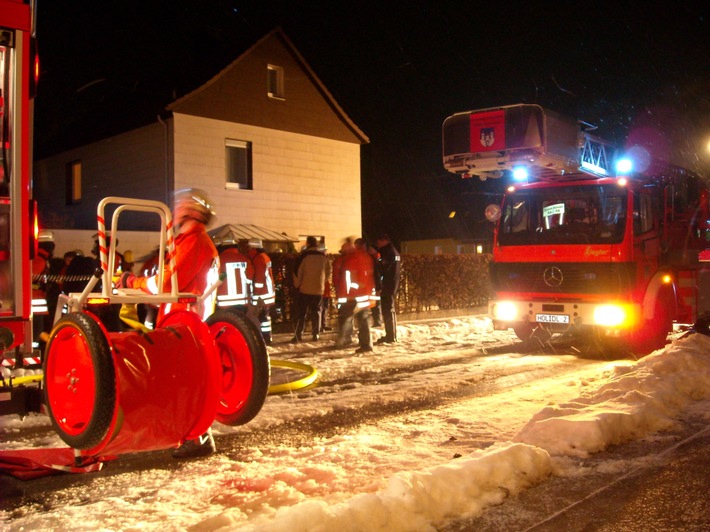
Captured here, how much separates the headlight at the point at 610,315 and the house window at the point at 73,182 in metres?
19.6

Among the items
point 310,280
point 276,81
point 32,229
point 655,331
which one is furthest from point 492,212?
point 276,81

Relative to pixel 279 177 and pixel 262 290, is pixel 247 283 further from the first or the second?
pixel 279 177

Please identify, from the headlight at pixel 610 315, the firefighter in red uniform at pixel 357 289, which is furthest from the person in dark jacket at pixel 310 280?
the headlight at pixel 610 315

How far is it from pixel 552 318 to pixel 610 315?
0.90 metres

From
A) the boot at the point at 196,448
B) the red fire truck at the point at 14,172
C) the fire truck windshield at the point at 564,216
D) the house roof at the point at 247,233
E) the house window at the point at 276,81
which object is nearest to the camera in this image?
the red fire truck at the point at 14,172

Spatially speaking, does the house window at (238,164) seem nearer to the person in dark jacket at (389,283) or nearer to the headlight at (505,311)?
the person in dark jacket at (389,283)

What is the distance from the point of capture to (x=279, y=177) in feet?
73.8

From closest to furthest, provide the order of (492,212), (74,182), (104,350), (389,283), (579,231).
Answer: (104,350), (579,231), (492,212), (389,283), (74,182)

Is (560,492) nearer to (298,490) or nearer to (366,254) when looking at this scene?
(298,490)

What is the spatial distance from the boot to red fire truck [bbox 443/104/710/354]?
22.4ft

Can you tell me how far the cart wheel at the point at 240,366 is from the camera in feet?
14.4

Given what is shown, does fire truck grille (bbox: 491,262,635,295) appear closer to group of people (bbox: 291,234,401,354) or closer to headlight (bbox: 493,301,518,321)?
headlight (bbox: 493,301,518,321)

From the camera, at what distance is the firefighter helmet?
16.9 ft

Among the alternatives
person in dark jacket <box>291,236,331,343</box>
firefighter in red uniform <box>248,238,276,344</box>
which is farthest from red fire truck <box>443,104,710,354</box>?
firefighter in red uniform <box>248,238,276,344</box>
